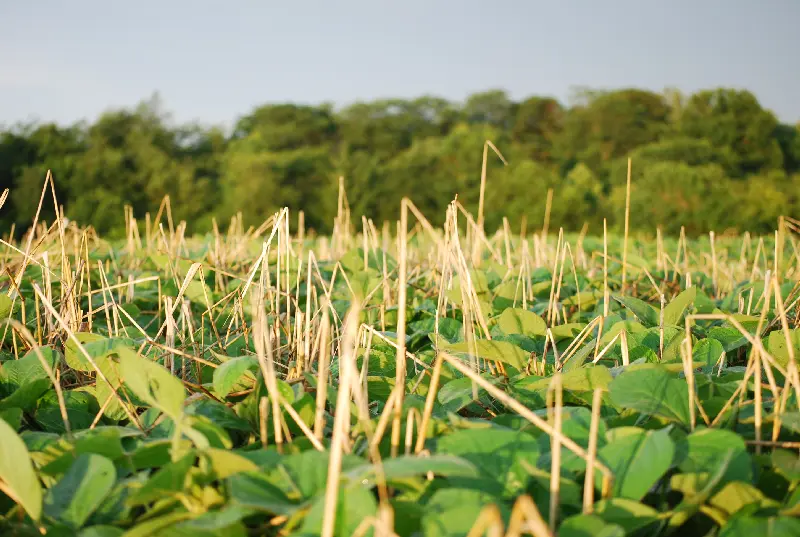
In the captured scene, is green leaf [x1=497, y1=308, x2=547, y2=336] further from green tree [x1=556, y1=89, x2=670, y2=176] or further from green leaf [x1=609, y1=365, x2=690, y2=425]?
green tree [x1=556, y1=89, x2=670, y2=176]

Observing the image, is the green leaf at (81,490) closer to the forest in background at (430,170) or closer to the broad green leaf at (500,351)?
the broad green leaf at (500,351)

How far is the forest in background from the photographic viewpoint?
23.7 metres

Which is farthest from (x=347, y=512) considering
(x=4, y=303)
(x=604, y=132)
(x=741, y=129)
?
(x=604, y=132)

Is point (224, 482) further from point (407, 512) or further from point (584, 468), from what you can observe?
point (584, 468)

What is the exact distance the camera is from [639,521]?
0.69 metres

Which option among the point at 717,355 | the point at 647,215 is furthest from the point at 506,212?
the point at 717,355

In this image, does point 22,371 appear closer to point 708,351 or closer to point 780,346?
point 708,351

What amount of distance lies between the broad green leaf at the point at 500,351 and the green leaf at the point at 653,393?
0.27 m

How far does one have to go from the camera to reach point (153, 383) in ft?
2.91

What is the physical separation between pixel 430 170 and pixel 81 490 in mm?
29255

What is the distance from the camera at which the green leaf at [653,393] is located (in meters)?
0.89

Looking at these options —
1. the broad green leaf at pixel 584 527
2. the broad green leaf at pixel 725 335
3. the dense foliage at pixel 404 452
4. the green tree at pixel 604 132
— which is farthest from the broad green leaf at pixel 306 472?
A: the green tree at pixel 604 132

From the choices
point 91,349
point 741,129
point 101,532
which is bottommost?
point 101,532

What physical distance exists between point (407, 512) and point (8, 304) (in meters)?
1.19
